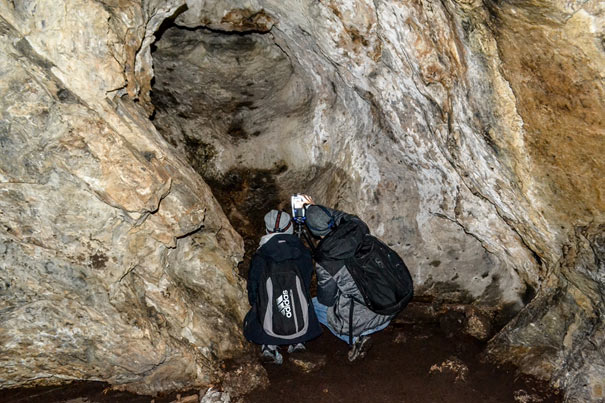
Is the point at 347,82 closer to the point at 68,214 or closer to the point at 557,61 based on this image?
the point at 557,61

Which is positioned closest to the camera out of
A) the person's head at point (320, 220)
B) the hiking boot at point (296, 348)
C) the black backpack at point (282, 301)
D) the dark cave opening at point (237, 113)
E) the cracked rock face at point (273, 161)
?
the cracked rock face at point (273, 161)

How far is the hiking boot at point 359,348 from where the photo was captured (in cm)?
545

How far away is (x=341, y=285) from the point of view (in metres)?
5.25

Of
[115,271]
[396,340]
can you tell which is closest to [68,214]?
[115,271]

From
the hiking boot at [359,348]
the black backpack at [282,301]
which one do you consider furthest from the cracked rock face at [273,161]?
the hiking boot at [359,348]

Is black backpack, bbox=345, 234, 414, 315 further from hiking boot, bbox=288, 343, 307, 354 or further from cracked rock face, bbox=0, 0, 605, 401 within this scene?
cracked rock face, bbox=0, 0, 605, 401

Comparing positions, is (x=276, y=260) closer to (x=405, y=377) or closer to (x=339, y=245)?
(x=339, y=245)

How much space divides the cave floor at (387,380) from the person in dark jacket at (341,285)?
0.26 m

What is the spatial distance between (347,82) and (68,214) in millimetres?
3263

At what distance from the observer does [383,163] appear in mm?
6238

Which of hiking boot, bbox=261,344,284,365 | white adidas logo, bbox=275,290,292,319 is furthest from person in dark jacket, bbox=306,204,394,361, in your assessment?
hiking boot, bbox=261,344,284,365

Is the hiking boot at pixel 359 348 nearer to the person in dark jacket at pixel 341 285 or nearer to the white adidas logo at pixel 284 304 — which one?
the person in dark jacket at pixel 341 285

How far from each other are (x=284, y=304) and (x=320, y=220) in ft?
3.07

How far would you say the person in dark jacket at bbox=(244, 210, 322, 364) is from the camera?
517 centimetres
